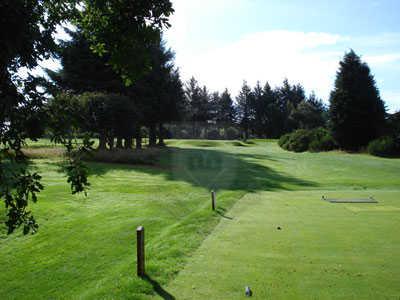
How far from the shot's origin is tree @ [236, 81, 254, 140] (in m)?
94.5

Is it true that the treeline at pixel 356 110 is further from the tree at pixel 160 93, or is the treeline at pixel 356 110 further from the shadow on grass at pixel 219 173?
the tree at pixel 160 93

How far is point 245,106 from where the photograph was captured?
9562 centimetres

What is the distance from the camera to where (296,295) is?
435 cm

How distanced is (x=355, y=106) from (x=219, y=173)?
18.6 m

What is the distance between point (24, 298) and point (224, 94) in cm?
9710

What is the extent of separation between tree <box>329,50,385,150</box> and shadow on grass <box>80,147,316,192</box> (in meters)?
11.3

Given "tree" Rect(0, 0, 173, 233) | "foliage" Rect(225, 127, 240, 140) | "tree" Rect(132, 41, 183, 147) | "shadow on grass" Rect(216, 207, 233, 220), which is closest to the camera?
"tree" Rect(0, 0, 173, 233)

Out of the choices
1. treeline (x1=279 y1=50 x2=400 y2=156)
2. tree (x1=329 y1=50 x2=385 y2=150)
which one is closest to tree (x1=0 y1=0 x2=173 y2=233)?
treeline (x1=279 y1=50 x2=400 y2=156)

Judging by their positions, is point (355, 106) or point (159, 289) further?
point (355, 106)

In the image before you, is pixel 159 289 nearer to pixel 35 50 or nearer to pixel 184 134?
pixel 35 50

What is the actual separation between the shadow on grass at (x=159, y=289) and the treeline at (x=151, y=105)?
224cm

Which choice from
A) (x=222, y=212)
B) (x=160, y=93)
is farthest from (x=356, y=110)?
(x=222, y=212)

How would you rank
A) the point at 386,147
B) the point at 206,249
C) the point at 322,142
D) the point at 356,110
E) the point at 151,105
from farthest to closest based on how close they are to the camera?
the point at 322,142 → the point at 151,105 → the point at 356,110 → the point at 386,147 → the point at 206,249

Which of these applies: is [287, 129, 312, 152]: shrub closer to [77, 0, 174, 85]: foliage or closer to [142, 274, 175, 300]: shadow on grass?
[142, 274, 175, 300]: shadow on grass
